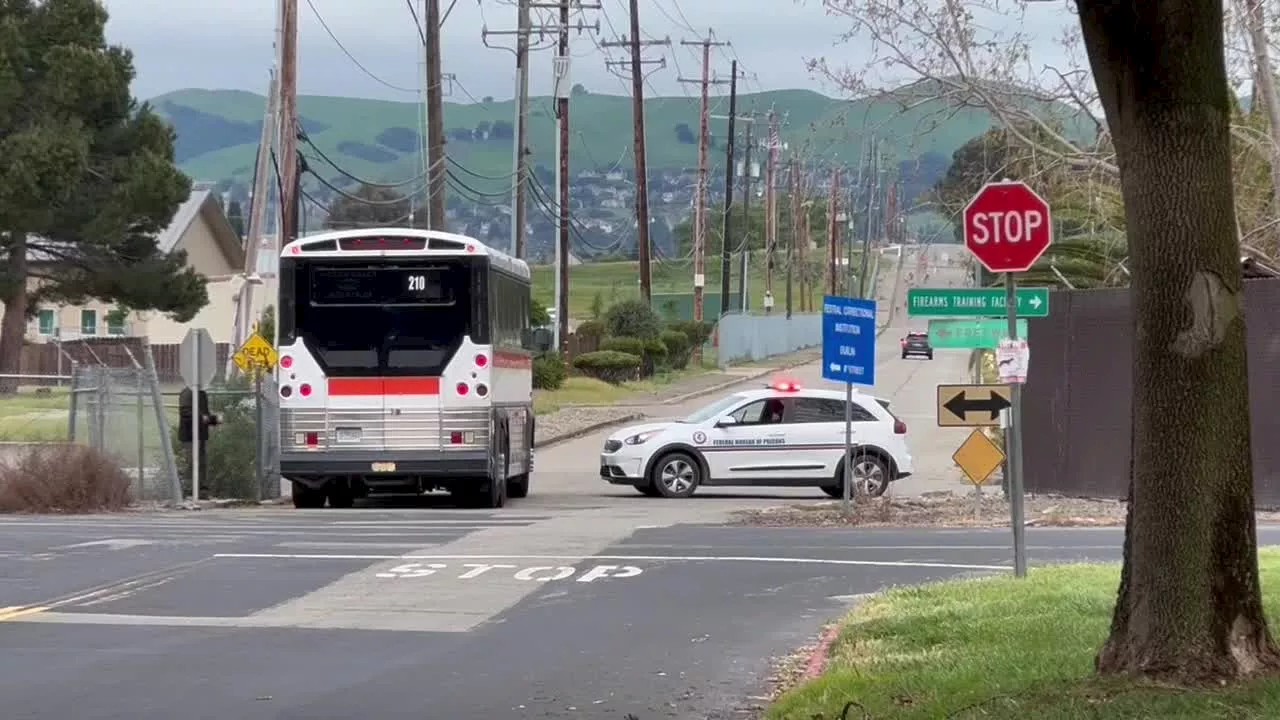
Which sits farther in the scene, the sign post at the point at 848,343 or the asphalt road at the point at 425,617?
the sign post at the point at 848,343

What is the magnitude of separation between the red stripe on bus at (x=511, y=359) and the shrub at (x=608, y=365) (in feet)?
103

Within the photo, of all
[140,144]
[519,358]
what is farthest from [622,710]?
[140,144]

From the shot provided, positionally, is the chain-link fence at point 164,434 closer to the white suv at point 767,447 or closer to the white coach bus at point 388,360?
the white coach bus at point 388,360

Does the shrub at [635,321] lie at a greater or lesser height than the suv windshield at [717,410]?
greater

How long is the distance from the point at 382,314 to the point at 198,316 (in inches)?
2171

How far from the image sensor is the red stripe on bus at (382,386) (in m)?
24.1

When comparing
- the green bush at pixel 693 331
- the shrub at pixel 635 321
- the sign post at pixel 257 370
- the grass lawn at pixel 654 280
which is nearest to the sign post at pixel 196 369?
the sign post at pixel 257 370

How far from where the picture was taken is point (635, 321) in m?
66.7

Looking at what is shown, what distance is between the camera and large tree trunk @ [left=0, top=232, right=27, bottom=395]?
171 ft

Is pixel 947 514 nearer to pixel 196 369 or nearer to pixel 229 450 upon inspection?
pixel 196 369

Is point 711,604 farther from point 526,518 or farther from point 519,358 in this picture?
point 519,358

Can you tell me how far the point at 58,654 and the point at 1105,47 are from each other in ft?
24.5

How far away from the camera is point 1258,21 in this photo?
1995 centimetres

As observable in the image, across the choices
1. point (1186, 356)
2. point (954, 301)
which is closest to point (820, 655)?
point (954, 301)
